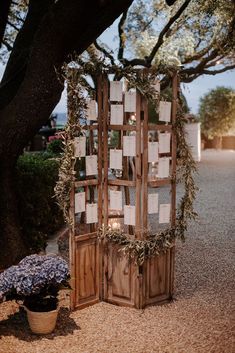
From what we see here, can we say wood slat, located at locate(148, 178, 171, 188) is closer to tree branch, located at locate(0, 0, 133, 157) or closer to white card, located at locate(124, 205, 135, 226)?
white card, located at locate(124, 205, 135, 226)

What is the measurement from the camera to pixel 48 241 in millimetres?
6719

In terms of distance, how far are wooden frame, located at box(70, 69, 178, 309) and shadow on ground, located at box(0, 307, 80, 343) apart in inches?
8.5

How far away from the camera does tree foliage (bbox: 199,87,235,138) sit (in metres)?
24.5

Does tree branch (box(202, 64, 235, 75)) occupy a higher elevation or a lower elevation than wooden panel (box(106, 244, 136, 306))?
higher

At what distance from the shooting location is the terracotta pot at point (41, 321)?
4.22 meters

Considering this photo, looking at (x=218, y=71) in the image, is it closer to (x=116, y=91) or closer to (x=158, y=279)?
(x=116, y=91)

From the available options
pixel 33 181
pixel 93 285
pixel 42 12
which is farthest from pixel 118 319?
pixel 42 12

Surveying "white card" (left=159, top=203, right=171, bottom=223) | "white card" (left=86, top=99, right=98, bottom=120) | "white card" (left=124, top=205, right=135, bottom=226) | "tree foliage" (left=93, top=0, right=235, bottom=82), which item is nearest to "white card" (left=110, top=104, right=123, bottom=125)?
"white card" (left=86, top=99, right=98, bottom=120)

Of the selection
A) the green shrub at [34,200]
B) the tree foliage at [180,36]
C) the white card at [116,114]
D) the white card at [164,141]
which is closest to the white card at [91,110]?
the white card at [116,114]

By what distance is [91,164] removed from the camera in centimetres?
474

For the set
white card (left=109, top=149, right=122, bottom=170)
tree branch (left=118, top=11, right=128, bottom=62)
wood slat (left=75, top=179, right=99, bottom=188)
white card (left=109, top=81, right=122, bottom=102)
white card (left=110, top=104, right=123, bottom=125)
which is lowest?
wood slat (left=75, top=179, right=99, bottom=188)

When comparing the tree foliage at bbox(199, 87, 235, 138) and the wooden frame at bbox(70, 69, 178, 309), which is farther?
the tree foliage at bbox(199, 87, 235, 138)

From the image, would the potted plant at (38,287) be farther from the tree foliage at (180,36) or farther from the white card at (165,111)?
the tree foliage at (180,36)

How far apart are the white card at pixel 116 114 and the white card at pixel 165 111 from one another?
0.36 m
